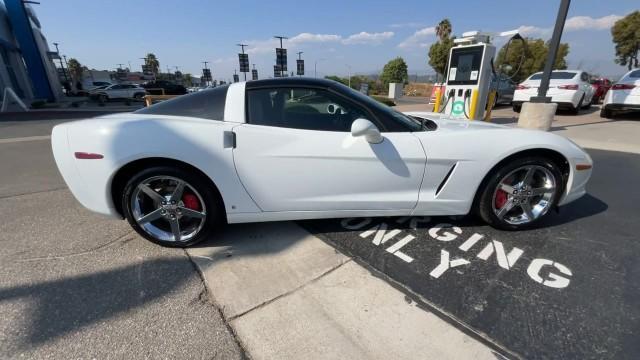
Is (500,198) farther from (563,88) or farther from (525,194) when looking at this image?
(563,88)

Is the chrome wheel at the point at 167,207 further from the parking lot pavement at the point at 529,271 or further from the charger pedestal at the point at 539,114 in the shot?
the charger pedestal at the point at 539,114

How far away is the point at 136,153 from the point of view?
6.68ft

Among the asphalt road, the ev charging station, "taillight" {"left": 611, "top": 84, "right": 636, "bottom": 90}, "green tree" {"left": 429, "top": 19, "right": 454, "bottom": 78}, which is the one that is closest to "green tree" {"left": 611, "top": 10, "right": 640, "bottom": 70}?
"green tree" {"left": 429, "top": 19, "right": 454, "bottom": 78}

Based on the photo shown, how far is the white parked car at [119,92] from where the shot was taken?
2380cm

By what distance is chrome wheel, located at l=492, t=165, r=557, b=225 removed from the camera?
241 centimetres

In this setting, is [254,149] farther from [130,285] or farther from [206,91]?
[130,285]

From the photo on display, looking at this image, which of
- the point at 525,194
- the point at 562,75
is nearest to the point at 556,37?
the point at 562,75

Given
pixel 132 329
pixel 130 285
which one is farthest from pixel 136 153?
pixel 132 329

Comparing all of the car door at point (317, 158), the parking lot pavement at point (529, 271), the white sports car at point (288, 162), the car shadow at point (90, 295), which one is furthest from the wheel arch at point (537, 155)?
the car shadow at point (90, 295)

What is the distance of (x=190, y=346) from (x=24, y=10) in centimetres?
2717

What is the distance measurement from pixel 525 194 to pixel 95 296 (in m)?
3.22

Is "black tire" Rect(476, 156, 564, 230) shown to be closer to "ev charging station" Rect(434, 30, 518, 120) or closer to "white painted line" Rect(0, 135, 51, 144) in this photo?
"ev charging station" Rect(434, 30, 518, 120)

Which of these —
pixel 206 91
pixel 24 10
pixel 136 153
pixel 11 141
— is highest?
pixel 24 10

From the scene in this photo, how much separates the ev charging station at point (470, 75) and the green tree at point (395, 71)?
139ft
